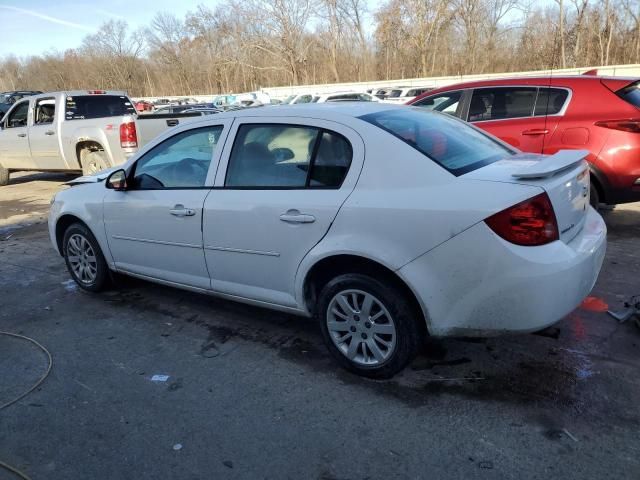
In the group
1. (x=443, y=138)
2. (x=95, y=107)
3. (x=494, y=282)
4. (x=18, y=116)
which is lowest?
(x=494, y=282)

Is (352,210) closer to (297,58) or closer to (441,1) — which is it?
(441,1)

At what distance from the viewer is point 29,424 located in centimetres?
294

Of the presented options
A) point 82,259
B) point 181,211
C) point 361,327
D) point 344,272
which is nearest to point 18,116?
point 82,259

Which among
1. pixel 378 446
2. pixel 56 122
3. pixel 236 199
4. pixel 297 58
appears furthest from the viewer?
pixel 297 58

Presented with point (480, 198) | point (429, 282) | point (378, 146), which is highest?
point (378, 146)

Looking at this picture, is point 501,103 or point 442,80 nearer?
point 501,103

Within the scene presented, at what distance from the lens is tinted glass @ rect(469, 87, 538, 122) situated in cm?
613

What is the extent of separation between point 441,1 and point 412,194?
53811 mm

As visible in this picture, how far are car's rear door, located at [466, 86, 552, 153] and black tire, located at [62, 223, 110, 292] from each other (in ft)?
14.9

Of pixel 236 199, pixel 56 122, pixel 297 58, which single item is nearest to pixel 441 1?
pixel 297 58

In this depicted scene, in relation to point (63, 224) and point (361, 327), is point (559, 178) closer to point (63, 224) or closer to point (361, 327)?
point (361, 327)

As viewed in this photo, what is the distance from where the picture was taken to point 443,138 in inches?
131

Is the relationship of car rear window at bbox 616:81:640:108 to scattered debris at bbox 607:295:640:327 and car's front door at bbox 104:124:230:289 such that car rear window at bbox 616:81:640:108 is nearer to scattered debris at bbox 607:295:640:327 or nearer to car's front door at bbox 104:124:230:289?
scattered debris at bbox 607:295:640:327

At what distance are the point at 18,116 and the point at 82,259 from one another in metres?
8.71
